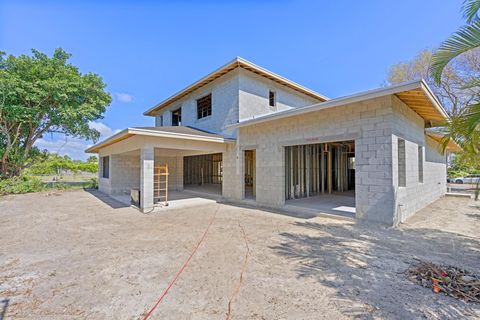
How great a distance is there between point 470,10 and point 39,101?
62.1 ft

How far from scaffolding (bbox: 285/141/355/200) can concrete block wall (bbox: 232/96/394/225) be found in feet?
6.44

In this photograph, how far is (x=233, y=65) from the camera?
9578mm

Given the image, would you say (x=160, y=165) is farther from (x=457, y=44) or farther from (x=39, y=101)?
(x=457, y=44)

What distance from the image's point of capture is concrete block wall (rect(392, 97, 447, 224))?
18.6ft

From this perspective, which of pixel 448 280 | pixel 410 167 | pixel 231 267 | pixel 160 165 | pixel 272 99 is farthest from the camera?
pixel 160 165

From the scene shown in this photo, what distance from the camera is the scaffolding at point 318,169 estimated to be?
386 inches

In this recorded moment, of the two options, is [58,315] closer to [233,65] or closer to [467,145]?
[467,145]

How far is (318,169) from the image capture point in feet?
37.6

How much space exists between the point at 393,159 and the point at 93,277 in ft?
22.4

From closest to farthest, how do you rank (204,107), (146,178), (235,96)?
(146,178)
(235,96)
(204,107)

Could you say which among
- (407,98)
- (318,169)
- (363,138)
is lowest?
(318,169)

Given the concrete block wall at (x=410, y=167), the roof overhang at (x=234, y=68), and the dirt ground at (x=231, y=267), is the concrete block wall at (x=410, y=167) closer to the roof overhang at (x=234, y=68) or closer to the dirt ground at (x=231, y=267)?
the dirt ground at (x=231, y=267)

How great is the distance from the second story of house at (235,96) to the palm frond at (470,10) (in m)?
7.16

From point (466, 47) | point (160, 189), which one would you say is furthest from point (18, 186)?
point (466, 47)
